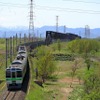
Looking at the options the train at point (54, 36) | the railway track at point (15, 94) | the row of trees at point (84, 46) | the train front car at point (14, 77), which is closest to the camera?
the railway track at point (15, 94)

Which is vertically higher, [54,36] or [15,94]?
[15,94]

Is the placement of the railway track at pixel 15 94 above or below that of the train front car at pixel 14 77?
below

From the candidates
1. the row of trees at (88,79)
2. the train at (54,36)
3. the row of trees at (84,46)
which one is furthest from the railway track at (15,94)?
the train at (54,36)

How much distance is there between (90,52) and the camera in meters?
95.0

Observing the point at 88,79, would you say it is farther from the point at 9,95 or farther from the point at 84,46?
the point at 84,46

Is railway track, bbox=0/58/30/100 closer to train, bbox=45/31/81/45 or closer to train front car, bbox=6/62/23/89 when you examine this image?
train front car, bbox=6/62/23/89

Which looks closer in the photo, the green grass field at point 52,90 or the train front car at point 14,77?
the green grass field at point 52,90

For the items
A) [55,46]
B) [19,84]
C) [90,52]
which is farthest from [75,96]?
[55,46]

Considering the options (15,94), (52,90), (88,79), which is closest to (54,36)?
(52,90)

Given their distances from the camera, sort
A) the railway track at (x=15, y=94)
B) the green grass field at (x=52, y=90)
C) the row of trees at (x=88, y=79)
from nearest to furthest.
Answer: the row of trees at (x=88, y=79) → the railway track at (x=15, y=94) → the green grass field at (x=52, y=90)

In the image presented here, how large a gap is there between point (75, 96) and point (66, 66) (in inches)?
1397

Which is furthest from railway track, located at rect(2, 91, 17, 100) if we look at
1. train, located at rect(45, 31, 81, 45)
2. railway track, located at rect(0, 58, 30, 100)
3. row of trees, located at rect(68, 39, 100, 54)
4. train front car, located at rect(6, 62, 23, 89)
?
train, located at rect(45, 31, 81, 45)

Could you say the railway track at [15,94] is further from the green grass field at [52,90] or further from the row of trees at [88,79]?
the row of trees at [88,79]

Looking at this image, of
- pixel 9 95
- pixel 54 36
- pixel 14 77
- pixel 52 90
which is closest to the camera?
pixel 9 95
